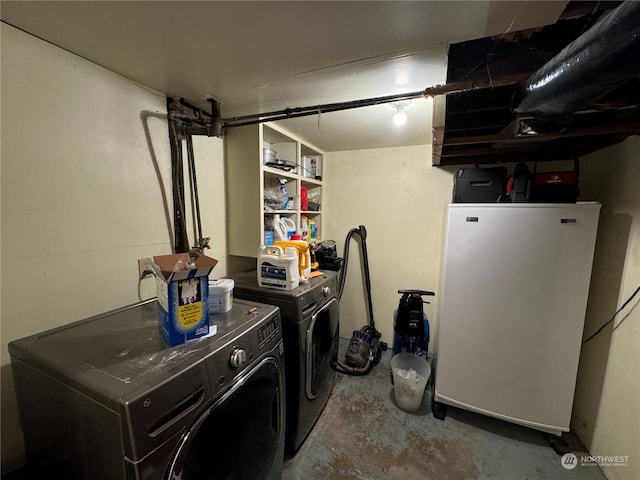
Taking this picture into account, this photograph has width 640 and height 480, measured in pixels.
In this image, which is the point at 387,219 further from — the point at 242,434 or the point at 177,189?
the point at 242,434

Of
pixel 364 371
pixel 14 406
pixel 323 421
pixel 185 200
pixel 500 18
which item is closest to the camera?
pixel 500 18

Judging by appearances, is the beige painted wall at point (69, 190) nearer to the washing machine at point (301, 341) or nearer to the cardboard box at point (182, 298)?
the cardboard box at point (182, 298)

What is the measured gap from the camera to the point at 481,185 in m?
1.60

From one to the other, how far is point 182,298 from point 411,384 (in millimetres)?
1621

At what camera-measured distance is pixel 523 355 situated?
145 centimetres

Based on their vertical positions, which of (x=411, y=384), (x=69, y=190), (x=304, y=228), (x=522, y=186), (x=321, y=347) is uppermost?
(x=522, y=186)

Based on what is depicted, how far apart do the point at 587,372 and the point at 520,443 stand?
24.1 inches

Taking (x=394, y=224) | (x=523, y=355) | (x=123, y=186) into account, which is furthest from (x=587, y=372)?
(x=123, y=186)

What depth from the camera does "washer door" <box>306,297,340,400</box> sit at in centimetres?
135

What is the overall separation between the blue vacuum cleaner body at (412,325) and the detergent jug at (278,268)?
3.28ft

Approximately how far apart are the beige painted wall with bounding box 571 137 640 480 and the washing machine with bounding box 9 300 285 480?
5.75 feet

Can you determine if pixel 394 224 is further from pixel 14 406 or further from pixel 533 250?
pixel 14 406

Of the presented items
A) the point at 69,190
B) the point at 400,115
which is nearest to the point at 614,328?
the point at 400,115
